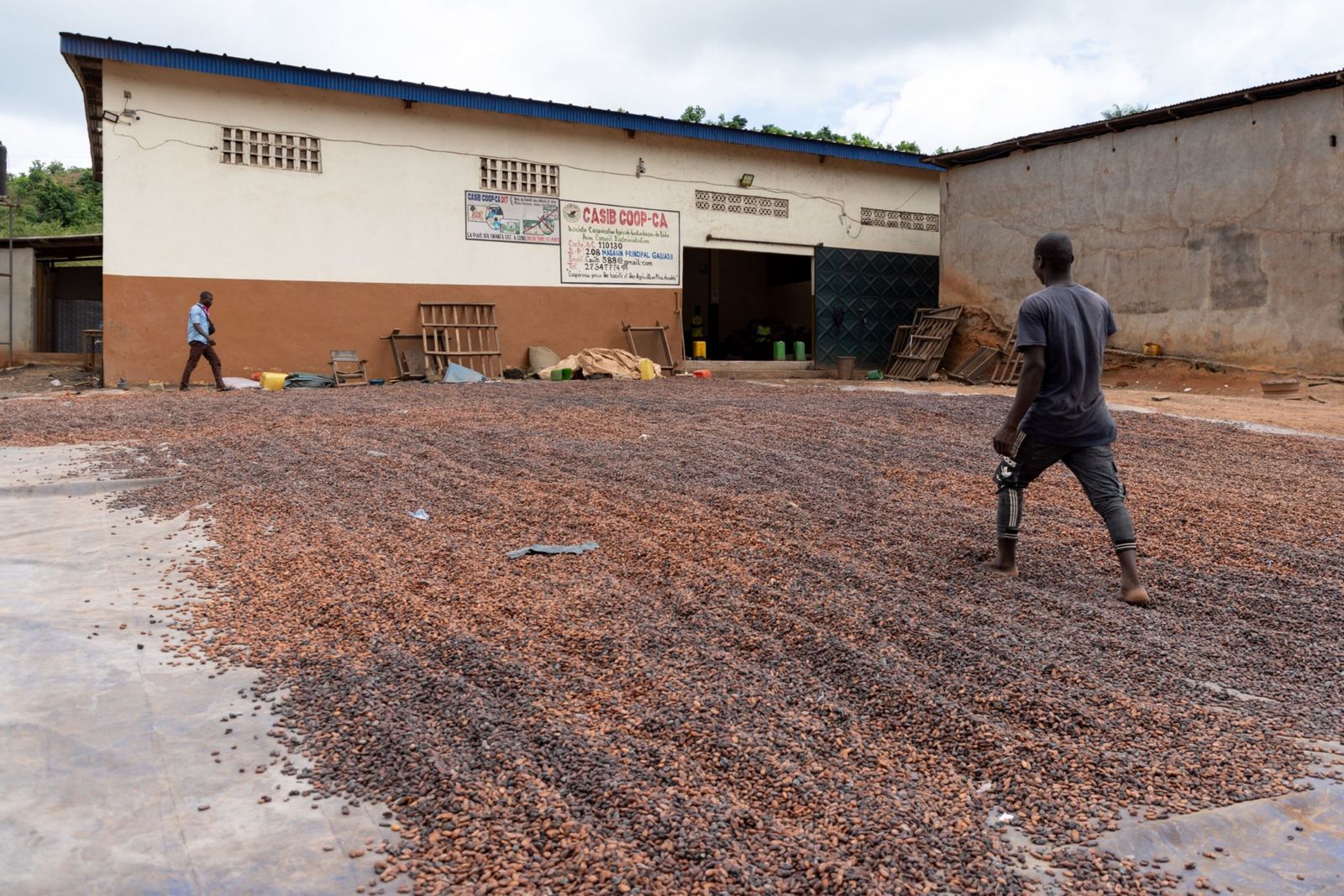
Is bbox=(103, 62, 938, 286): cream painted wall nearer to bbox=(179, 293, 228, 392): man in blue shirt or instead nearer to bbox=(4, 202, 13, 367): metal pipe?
bbox=(179, 293, 228, 392): man in blue shirt

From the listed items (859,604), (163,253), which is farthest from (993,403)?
(163,253)

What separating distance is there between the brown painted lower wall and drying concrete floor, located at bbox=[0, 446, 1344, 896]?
11.3m

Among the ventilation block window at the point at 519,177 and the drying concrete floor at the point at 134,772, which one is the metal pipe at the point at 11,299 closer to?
→ the ventilation block window at the point at 519,177

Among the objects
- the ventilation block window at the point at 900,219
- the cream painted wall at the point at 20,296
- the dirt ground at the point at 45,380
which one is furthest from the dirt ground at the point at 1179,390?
the ventilation block window at the point at 900,219

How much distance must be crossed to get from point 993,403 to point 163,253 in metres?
11.2

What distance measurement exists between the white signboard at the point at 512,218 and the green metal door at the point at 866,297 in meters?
5.67

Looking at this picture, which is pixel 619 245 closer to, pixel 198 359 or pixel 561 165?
pixel 561 165

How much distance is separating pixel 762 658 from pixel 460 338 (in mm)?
13195

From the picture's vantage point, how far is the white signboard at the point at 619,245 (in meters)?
16.6

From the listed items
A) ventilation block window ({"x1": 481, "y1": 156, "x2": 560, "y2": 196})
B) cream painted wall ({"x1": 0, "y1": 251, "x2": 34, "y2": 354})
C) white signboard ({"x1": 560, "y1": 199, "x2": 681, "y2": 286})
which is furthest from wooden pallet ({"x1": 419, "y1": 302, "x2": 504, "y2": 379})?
cream painted wall ({"x1": 0, "y1": 251, "x2": 34, "y2": 354})

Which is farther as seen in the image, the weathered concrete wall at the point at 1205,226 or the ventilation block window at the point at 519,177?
the ventilation block window at the point at 519,177

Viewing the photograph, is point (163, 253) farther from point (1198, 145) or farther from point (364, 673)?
point (1198, 145)

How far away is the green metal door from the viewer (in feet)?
63.7

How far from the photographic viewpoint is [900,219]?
2028cm
